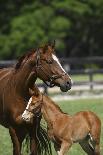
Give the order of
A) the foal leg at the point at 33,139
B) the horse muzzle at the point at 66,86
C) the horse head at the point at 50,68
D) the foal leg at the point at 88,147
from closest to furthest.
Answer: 1. the horse muzzle at the point at 66,86
2. the horse head at the point at 50,68
3. the foal leg at the point at 33,139
4. the foal leg at the point at 88,147

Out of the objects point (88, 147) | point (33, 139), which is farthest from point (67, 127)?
point (33, 139)

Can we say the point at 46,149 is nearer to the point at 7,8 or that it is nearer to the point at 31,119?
the point at 31,119

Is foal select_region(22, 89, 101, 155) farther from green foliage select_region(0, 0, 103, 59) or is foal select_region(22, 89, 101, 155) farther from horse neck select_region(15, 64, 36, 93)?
green foliage select_region(0, 0, 103, 59)

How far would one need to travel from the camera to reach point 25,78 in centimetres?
817

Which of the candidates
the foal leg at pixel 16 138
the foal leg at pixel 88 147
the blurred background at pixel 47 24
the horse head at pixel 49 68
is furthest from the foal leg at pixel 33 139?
the blurred background at pixel 47 24

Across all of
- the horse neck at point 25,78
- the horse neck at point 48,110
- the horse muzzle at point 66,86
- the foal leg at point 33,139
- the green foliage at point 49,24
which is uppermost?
the green foliage at point 49,24

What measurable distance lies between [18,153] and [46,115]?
32.4 inches

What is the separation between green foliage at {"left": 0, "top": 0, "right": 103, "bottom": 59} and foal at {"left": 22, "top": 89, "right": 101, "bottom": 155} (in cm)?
3043

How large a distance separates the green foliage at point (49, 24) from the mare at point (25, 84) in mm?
30875

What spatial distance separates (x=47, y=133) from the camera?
8.63 meters

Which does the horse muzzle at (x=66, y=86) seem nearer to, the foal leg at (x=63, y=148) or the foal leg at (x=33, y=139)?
the foal leg at (x=33, y=139)

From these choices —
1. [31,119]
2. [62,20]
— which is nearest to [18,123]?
[31,119]

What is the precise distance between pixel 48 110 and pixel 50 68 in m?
0.97

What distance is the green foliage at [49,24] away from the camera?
3959 cm
